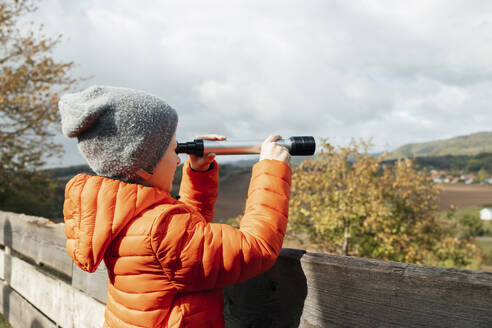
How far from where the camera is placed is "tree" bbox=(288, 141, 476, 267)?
28.2 ft

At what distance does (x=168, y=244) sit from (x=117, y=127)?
0.47 metres

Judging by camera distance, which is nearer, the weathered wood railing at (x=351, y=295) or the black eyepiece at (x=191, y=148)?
the weathered wood railing at (x=351, y=295)

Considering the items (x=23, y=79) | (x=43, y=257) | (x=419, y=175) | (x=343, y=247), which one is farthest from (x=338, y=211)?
(x=23, y=79)

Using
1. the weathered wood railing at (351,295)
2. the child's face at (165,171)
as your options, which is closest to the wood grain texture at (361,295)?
the weathered wood railing at (351,295)

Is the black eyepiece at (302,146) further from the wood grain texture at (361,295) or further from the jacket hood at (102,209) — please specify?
the jacket hood at (102,209)

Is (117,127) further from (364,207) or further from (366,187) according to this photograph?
(366,187)

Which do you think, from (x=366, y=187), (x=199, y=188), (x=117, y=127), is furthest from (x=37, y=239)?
(x=366, y=187)

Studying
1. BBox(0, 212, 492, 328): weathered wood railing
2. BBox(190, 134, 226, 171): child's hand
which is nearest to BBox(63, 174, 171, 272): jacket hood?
BBox(190, 134, 226, 171): child's hand

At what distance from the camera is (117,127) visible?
4.51ft

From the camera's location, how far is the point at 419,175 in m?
9.61

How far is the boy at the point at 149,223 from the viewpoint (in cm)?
129

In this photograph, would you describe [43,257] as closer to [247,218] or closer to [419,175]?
[247,218]

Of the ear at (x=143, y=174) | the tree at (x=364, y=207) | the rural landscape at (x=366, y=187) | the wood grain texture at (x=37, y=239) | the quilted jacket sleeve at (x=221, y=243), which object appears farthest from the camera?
the rural landscape at (x=366, y=187)

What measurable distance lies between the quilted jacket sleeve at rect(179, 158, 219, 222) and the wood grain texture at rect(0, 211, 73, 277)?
1519 millimetres
